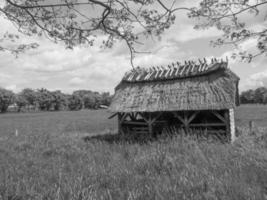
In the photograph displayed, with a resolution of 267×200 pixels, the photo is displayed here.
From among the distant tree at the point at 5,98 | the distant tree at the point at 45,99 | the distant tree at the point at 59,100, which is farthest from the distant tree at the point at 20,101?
the distant tree at the point at 59,100

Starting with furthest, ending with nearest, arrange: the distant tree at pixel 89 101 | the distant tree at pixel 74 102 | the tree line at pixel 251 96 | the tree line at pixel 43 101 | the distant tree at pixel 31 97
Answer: the distant tree at pixel 89 101, the distant tree at pixel 74 102, the distant tree at pixel 31 97, the tree line at pixel 43 101, the tree line at pixel 251 96

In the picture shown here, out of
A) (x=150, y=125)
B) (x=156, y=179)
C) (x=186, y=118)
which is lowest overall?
(x=156, y=179)

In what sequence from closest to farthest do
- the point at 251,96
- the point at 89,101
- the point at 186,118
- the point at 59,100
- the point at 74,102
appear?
1. the point at 186,118
2. the point at 251,96
3. the point at 59,100
4. the point at 74,102
5. the point at 89,101

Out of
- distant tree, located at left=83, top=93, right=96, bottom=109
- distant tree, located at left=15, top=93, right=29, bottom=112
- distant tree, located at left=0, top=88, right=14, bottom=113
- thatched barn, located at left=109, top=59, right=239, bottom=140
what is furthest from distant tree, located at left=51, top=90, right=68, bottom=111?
thatched barn, located at left=109, top=59, right=239, bottom=140

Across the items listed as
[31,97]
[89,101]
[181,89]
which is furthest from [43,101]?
[181,89]

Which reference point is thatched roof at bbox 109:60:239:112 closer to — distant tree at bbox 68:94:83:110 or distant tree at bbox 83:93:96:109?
distant tree at bbox 68:94:83:110

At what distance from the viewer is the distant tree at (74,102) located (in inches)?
3983

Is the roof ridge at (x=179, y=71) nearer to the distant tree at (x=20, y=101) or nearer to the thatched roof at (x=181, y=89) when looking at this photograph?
the thatched roof at (x=181, y=89)

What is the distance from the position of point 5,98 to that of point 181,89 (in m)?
85.2

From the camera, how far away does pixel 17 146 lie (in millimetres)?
10195

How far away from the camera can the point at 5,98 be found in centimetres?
8194

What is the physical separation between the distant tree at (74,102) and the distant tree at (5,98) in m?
23.2

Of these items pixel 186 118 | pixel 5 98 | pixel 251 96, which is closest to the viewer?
pixel 186 118

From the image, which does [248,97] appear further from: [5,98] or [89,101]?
[5,98]
